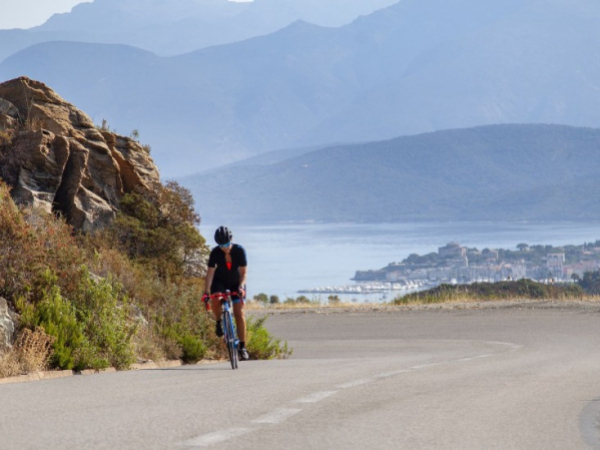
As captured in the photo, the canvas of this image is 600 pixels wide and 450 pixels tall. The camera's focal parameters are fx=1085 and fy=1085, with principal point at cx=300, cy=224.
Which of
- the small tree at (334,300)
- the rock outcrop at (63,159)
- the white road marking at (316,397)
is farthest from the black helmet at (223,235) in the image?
the small tree at (334,300)

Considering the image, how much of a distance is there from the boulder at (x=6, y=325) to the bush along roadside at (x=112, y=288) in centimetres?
8

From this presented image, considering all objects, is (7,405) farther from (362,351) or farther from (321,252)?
(321,252)

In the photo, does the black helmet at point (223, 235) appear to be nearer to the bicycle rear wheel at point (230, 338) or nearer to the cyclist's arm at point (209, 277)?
the cyclist's arm at point (209, 277)

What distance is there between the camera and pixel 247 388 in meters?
11.1

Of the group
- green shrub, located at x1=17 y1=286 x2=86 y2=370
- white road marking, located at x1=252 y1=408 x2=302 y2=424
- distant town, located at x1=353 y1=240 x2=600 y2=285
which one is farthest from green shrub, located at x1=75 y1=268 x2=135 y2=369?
distant town, located at x1=353 y1=240 x2=600 y2=285

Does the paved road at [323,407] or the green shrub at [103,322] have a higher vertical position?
the green shrub at [103,322]

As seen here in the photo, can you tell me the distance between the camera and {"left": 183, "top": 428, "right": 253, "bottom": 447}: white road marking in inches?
303

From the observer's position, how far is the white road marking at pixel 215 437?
7703 millimetres

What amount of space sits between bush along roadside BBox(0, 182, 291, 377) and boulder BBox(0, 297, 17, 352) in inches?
3.0

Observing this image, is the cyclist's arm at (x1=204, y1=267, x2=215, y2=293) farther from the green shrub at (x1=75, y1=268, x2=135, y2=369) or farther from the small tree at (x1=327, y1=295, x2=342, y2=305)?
the small tree at (x1=327, y1=295, x2=342, y2=305)

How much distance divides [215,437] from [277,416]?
1.14 metres

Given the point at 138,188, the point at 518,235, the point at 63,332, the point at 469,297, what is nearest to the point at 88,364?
the point at 63,332

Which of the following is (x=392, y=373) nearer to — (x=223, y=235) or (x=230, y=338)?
(x=230, y=338)

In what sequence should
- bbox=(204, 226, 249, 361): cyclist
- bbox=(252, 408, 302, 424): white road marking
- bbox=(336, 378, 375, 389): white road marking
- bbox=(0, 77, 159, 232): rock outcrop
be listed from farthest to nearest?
bbox=(0, 77, 159, 232): rock outcrop < bbox=(204, 226, 249, 361): cyclist < bbox=(336, 378, 375, 389): white road marking < bbox=(252, 408, 302, 424): white road marking
